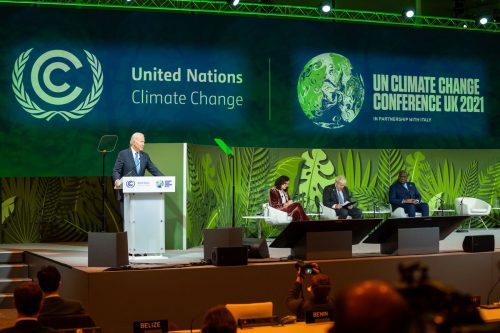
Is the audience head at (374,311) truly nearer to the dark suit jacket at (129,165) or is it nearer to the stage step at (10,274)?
the dark suit jacket at (129,165)

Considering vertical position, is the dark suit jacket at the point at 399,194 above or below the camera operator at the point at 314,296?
above

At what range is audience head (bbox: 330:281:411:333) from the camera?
1.38 metres

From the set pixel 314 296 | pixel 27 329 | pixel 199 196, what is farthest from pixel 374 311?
pixel 199 196

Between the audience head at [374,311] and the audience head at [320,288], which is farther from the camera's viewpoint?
the audience head at [320,288]

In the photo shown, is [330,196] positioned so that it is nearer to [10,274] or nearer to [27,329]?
[10,274]

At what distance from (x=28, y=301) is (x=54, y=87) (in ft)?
28.8

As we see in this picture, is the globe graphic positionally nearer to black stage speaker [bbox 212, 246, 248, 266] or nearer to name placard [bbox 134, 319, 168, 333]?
black stage speaker [bbox 212, 246, 248, 266]

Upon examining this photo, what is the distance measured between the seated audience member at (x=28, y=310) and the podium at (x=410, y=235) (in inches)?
194

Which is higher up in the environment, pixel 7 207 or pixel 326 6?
pixel 326 6

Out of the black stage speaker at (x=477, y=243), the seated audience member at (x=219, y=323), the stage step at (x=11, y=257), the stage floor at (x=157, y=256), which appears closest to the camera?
the seated audience member at (x=219, y=323)

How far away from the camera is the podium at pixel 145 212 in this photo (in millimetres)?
8914

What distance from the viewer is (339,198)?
12469 millimetres

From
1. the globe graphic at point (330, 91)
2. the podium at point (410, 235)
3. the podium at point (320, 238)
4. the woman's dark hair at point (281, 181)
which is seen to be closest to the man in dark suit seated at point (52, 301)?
the podium at point (320, 238)

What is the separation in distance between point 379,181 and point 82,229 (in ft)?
16.7
